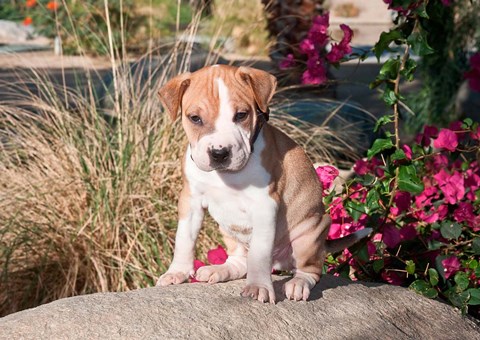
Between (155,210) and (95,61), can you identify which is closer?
(155,210)

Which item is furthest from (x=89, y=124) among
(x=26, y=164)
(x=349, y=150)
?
(x=349, y=150)

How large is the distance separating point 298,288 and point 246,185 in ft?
1.35

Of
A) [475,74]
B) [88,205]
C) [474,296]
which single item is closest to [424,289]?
[474,296]

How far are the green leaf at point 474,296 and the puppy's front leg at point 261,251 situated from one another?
39.9 inches

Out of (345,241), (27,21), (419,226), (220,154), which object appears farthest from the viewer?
(27,21)

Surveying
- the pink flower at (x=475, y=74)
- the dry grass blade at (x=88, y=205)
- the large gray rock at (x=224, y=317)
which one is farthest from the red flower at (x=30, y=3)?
the large gray rock at (x=224, y=317)

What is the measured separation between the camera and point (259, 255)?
3.07 metres

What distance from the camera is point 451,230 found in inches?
154

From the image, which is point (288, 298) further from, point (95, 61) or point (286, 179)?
point (95, 61)

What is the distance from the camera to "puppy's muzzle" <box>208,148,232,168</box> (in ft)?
9.43

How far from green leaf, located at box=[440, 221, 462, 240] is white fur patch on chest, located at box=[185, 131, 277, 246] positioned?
110cm

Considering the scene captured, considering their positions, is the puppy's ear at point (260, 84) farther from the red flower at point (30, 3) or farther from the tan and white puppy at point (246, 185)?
the red flower at point (30, 3)

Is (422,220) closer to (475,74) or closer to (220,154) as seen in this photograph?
(220,154)

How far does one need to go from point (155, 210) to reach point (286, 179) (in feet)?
6.03
